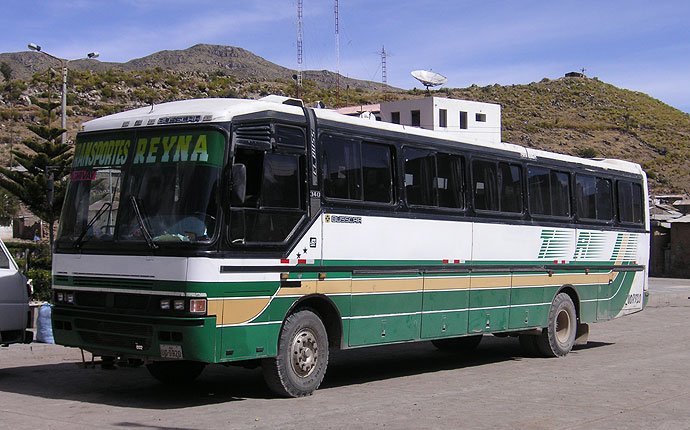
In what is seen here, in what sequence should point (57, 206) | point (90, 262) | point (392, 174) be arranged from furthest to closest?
1. point (57, 206)
2. point (392, 174)
3. point (90, 262)

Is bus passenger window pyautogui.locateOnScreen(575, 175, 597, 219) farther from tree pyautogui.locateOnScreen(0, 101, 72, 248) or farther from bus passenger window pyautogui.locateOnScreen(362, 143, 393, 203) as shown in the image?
tree pyautogui.locateOnScreen(0, 101, 72, 248)

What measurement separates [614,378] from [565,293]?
3.74 m

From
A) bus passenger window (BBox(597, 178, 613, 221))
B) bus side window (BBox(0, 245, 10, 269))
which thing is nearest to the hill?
bus passenger window (BBox(597, 178, 613, 221))

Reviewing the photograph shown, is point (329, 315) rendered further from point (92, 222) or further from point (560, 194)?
point (560, 194)

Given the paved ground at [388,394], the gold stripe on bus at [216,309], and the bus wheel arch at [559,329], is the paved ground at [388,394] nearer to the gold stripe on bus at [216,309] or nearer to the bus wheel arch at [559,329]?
the bus wheel arch at [559,329]

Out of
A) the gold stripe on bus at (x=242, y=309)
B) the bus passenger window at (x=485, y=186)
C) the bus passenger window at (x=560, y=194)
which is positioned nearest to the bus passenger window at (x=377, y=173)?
the bus passenger window at (x=485, y=186)

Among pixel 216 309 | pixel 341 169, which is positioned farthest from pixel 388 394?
pixel 341 169

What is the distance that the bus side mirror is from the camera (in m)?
9.24

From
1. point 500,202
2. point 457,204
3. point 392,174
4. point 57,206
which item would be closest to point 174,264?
point 392,174

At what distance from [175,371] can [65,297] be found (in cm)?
189

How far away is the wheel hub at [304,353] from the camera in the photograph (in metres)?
10.2

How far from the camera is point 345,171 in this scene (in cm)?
1098

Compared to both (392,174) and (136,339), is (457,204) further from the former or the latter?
(136,339)

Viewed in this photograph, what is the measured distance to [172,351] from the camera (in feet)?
29.9
